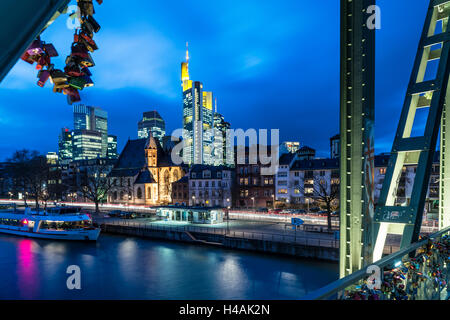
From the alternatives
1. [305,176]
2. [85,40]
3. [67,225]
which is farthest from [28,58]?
[305,176]

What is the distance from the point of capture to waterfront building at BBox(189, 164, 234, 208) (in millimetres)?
59656

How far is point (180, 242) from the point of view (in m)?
33.5

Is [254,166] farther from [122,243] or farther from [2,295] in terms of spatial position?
[2,295]

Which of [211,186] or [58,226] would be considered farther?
[211,186]

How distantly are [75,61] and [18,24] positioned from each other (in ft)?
4.41

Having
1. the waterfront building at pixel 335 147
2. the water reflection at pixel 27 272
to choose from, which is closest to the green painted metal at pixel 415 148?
the water reflection at pixel 27 272

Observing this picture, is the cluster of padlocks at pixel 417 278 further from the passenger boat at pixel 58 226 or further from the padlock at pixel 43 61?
the passenger boat at pixel 58 226

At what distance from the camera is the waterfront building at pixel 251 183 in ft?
193

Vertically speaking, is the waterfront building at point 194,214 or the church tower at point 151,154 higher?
the church tower at point 151,154

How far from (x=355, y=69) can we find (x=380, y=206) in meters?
2.44

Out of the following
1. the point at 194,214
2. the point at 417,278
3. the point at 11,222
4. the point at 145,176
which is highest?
the point at 145,176

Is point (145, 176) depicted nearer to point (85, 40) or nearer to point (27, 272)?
point (27, 272)

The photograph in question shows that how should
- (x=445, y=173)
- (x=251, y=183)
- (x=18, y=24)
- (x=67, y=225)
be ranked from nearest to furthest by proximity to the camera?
(x=18, y=24), (x=445, y=173), (x=67, y=225), (x=251, y=183)

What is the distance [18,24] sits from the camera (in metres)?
1.72
